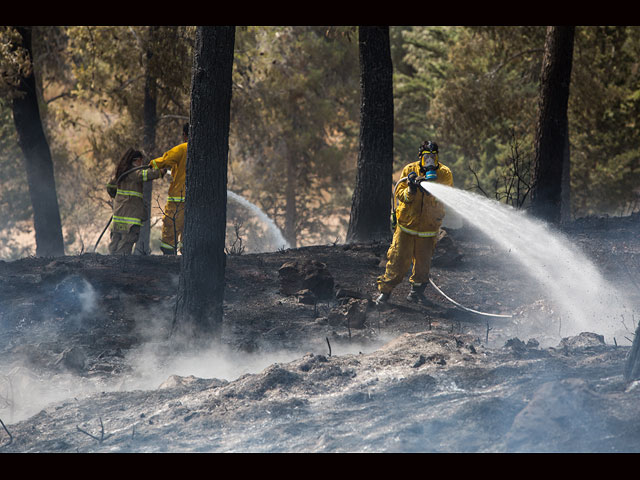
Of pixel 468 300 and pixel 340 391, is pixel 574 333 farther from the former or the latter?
pixel 340 391

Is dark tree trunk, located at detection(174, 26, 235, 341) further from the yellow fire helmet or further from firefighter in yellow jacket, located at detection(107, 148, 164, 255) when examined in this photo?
firefighter in yellow jacket, located at detection(107, 148, 164, 255)

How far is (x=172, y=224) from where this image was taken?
989cm

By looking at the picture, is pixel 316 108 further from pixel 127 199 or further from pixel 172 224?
pixel 127 199

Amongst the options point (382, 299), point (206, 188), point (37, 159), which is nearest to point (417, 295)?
point (382, 299)

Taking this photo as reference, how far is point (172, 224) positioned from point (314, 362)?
499 cm

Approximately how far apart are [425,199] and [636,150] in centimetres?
1364

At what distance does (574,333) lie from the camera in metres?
7.23

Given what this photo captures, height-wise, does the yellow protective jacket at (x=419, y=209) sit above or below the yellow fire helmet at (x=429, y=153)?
below

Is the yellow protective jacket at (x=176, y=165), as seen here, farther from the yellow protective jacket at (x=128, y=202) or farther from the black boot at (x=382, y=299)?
the black boot at (x=382, y=299)

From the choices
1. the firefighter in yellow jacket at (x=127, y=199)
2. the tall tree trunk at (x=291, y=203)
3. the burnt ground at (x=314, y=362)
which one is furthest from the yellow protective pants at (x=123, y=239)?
the tall tree trunk at (x=291, y=203)

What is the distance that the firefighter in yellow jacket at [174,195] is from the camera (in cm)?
919

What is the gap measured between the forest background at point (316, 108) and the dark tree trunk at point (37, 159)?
494mm

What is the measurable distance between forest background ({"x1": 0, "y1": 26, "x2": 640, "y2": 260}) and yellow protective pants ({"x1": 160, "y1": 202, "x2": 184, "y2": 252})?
0.35m

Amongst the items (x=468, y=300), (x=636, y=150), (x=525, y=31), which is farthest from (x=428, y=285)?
(x=636, y=150)
